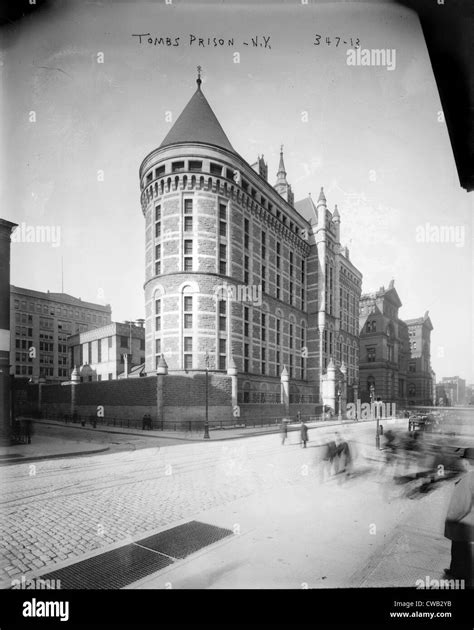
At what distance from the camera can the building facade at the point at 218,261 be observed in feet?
82.9

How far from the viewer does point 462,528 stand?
428cm

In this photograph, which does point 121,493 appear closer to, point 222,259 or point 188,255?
point 188,255

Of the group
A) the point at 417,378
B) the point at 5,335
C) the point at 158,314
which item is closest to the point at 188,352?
the point at 158,314

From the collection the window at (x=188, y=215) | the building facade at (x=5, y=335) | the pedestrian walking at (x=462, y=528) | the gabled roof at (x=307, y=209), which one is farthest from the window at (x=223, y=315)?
the pedestrian walking at (x=462, y=528)

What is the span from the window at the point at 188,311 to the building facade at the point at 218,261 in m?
0.08

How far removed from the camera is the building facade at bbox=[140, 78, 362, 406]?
25.3 m

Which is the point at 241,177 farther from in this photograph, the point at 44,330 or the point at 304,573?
the point at 304,573

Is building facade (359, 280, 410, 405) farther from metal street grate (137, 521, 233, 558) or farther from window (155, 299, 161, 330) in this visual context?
metal street grate (137, 521, 233, 558)

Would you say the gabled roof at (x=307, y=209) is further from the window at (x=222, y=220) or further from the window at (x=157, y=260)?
the window at (x=157, y=260)

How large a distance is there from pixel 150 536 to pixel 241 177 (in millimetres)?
25531

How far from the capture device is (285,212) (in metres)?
30.4

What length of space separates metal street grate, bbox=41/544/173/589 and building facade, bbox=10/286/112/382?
10.3 metres

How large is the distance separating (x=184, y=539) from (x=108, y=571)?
4.19 ft

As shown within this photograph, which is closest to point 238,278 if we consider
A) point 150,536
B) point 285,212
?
point 285,212
